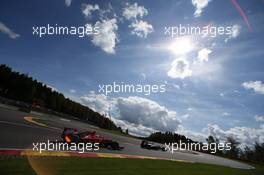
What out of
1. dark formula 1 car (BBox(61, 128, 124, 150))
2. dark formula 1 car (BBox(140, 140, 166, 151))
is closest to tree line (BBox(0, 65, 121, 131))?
dark formula 1 car (BBox(140, 140, 166, 151))

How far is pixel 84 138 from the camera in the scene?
17547 millimetres

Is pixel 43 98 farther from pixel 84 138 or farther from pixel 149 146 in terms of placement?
pixel 84 138

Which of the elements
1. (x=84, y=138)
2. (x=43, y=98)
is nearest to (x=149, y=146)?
(x=84, y=138)

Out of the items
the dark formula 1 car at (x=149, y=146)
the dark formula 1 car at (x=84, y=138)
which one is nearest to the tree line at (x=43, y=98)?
the dark formula 1 car at (x=149, y=146)

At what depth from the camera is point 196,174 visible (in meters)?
14.7

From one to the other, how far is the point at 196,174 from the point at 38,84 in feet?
269

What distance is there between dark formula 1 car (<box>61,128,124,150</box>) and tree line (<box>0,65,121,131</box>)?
3202 cm

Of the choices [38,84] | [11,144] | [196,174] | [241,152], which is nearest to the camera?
[11,144]

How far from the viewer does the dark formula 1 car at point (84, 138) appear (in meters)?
A: 15.5

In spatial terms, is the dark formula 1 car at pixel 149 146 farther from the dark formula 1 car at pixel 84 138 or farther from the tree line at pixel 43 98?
the tree line at pixel 43 98

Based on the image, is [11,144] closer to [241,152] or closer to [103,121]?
[103,121]

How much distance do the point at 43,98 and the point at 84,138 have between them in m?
64.1

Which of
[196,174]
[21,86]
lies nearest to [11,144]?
[196,174]

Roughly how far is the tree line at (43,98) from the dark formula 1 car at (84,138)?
32.0 meters
